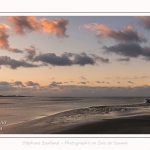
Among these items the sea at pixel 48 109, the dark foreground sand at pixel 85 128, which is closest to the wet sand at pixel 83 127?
the dark foreground sand at pixel 85 128

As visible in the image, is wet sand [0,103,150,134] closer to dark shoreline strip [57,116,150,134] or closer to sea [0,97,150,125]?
dark shoreline strip [57,116,150,134]

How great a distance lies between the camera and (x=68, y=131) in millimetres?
9781

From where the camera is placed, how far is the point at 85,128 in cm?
1018

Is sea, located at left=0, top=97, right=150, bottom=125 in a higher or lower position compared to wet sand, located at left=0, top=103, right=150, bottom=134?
higher

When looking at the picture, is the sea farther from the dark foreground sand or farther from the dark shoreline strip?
the dark shoreline strip

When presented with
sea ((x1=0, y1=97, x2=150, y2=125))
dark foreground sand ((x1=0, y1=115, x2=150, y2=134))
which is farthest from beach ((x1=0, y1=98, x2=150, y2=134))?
sea ((x1=0, y1=97, x2=150, y2=125))

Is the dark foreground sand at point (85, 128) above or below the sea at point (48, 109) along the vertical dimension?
below

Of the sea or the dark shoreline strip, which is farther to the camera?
the sea

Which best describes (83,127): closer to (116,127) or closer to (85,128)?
(85,128)

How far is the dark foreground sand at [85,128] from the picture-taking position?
9.75m

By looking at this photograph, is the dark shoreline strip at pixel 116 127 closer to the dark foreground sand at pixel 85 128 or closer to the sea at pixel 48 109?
the dark foreground sand at pixel 85 128

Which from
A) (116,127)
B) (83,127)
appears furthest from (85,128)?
(116,127)

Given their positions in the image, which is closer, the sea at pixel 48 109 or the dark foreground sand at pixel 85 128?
the dark foreground sand at pixel 85 128

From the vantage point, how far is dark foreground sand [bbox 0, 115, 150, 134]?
32.0 ft
